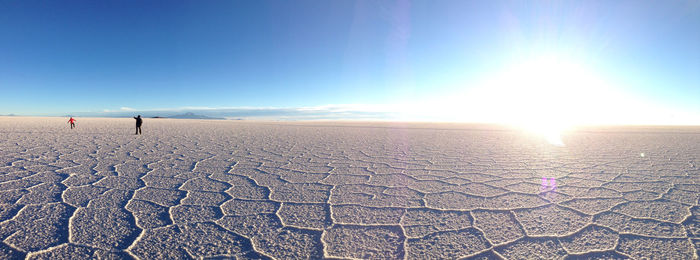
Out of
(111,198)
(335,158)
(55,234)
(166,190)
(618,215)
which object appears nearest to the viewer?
(55,234)

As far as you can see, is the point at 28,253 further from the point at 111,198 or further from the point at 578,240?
the point at 578,240

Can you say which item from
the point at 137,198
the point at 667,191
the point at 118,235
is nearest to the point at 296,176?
the point at 137,198

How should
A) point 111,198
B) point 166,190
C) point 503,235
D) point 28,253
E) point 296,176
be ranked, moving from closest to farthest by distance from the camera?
point 28,253 → point 503,235 → point 111,198 → point 166,190 → point 296,176

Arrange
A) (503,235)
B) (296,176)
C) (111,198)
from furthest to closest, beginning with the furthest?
(296,176), (111,198), (503,235)

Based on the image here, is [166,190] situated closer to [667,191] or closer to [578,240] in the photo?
[578,240]

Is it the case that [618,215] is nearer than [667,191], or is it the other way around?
[618,215]

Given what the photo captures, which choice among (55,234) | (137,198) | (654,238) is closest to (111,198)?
(137,198)

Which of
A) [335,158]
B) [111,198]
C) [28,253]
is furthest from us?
[335,158]

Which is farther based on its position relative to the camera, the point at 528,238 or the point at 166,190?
the point at 166,190
